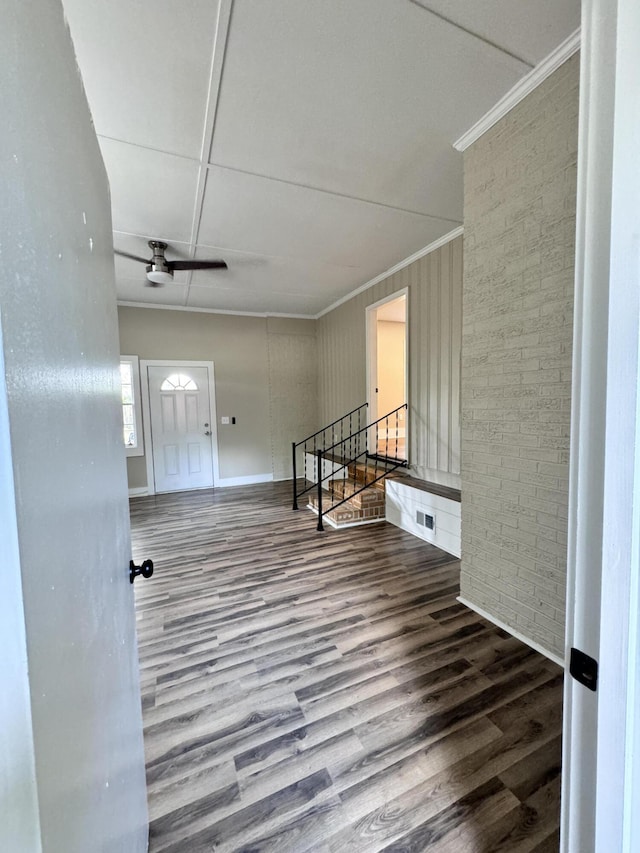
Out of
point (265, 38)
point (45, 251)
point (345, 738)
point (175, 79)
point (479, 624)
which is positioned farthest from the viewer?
point (479, 624)

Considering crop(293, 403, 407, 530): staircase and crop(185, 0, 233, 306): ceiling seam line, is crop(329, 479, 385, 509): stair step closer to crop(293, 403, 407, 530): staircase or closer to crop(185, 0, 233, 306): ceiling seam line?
crop(293, 403, 407, 530): staircase

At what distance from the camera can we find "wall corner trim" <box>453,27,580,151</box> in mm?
1587

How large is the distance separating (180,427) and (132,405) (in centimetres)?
77

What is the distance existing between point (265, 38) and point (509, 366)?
78.3 inches

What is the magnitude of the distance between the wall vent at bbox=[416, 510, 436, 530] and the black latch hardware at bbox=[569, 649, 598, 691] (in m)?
2.73

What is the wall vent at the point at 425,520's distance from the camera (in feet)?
10.6

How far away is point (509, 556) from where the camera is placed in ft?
6.63

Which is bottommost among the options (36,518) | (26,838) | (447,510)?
(447,510)

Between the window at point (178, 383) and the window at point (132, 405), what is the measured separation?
40 centimetres

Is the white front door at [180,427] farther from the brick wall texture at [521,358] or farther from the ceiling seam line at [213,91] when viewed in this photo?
the brick wall texture at [521,358]

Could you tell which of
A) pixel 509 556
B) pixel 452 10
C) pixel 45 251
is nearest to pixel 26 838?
pixel 45 251

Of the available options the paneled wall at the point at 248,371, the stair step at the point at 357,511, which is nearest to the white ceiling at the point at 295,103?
the paneled wall at the point at 248,371

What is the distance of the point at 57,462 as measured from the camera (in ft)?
1.55

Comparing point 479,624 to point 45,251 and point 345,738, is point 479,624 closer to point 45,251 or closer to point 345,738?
point 345,738
